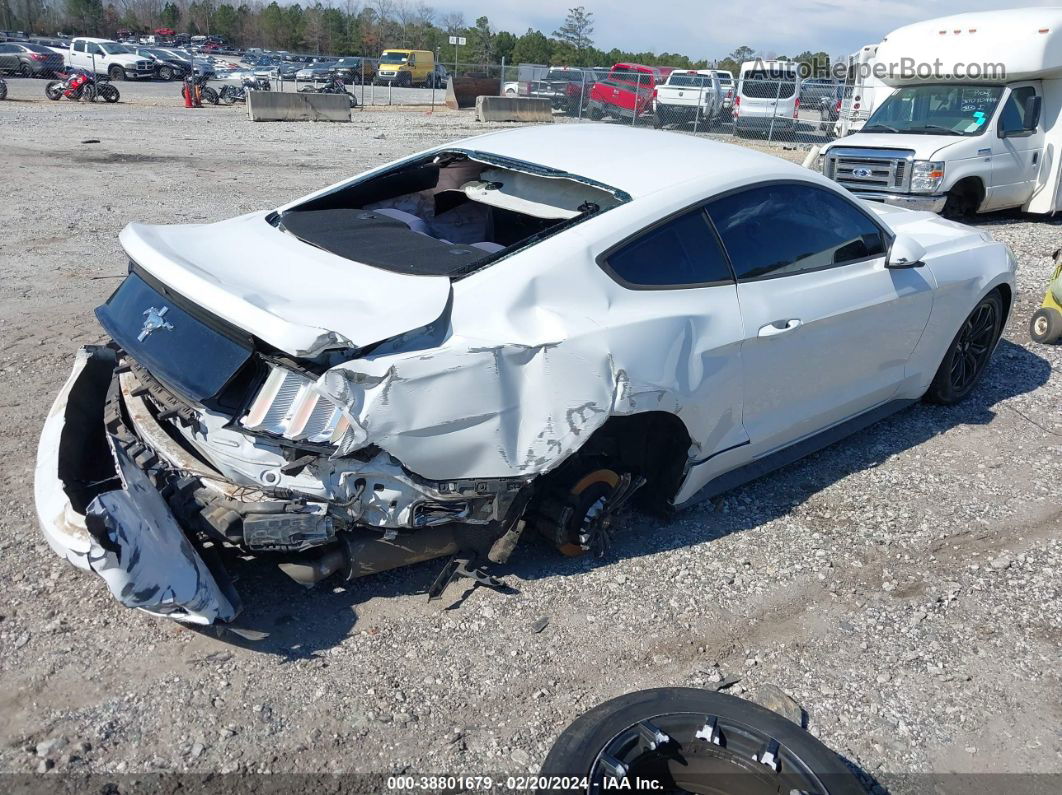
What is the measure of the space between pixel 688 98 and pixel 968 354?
909 inches

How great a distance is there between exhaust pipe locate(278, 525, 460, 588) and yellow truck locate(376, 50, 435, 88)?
44058 mm

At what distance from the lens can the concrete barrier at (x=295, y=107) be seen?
75.9ft

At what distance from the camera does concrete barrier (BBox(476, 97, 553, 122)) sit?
89.3 feet

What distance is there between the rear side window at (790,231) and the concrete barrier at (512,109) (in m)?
24.3

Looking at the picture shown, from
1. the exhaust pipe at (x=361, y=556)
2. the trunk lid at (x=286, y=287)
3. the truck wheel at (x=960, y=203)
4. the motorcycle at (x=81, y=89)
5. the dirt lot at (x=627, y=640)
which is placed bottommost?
the dirt lot at (x=627, y=640)

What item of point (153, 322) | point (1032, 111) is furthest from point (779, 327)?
point (1032, 111)

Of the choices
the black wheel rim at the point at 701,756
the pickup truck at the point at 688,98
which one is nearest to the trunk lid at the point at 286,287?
the black wheel rim at the point at 701,756

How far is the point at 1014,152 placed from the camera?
454 inches

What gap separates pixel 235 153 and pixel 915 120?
38.0ft

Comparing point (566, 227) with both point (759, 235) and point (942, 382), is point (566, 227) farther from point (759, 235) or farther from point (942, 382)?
point (942, 382)

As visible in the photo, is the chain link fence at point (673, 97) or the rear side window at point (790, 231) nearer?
the rear side window at point (790, 231)

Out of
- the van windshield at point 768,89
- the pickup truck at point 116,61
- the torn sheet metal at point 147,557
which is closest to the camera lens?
the torn sheet metal at point 147,557

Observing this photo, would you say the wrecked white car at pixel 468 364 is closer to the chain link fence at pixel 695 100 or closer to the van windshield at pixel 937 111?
the van windshield at pixel 937 111

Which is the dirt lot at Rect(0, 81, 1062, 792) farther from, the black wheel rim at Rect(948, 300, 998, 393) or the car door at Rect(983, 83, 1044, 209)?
the car door at Rect(983, 83, 1044, 209)
